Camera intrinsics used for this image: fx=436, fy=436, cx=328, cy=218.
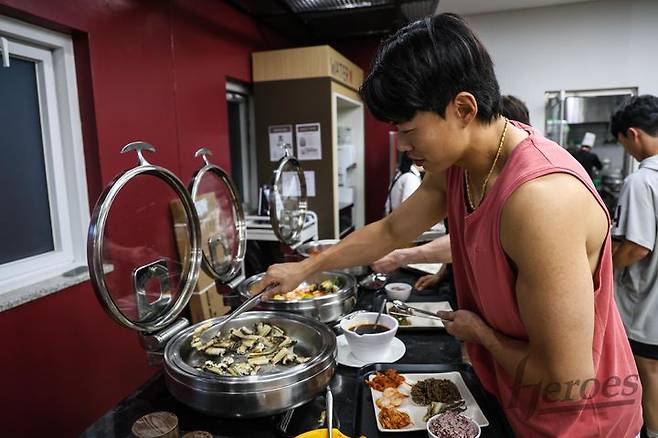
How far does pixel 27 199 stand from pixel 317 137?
2.30m

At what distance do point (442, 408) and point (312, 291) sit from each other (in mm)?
778

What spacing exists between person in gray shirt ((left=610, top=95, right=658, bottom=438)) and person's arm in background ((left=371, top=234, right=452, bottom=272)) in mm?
905

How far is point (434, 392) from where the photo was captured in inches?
41.8

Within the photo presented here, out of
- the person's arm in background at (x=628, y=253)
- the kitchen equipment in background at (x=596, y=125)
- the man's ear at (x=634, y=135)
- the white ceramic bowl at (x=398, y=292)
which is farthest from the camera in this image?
the kitchen equipment in background at (x=596, y=125)

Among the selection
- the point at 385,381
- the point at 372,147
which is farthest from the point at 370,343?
the point at 372,147

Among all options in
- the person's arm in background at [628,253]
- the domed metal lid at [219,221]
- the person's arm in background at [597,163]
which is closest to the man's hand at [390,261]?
the domed metal lid at [219,221]

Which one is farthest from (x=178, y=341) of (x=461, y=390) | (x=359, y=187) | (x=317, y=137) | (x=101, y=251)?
(x=359, y=187)

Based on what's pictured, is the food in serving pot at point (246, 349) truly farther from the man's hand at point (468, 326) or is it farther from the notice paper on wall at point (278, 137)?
the notice paper on wall at point (278, 137)

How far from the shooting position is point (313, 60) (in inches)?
143

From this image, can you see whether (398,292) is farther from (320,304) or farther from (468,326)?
(468,326)

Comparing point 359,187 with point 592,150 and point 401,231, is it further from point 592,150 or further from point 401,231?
point 401,231

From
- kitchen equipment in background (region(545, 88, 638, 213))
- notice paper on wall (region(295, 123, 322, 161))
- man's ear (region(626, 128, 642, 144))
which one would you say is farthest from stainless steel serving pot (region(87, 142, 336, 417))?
kitchen equipment in background (region(545, 88, 638, 213))

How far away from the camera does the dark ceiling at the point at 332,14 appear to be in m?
3.52

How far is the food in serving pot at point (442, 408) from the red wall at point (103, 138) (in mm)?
1631
